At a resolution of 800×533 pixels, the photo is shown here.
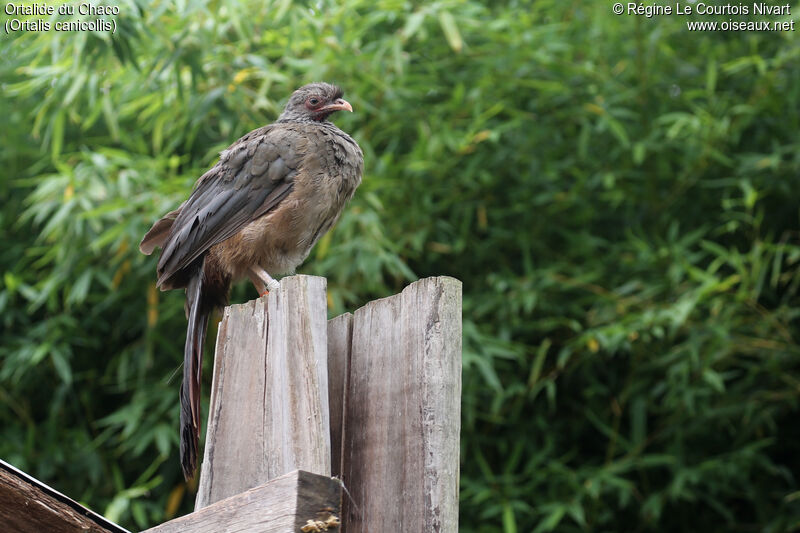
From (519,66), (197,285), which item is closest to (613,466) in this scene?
(519,66)

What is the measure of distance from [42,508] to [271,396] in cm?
45

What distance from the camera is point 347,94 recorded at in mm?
4078

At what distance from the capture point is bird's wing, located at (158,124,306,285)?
2539 mm

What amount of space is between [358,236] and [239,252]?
1.28 metres

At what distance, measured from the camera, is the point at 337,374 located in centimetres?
167

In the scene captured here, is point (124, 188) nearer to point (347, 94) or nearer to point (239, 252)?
point (347, 94)

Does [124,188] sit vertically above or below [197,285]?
above

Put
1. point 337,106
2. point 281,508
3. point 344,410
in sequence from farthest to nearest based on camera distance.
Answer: point 337,106
point 344,410
point 281,508

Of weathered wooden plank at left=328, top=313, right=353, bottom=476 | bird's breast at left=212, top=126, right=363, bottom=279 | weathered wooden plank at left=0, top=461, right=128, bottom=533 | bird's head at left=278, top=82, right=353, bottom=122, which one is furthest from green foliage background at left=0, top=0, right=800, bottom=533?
weathered wooden plank at left=0, top=461, right=128, bottom=533

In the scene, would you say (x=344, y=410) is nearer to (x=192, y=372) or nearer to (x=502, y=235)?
(x=192, y=372)

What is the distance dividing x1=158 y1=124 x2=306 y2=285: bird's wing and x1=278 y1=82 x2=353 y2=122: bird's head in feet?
1.03

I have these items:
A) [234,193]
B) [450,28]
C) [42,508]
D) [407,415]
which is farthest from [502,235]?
[42,508]
